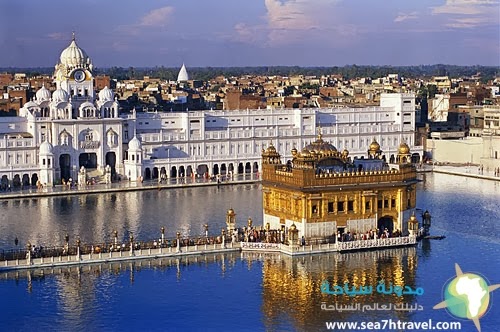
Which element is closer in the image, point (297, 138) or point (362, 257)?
point (362, 257)

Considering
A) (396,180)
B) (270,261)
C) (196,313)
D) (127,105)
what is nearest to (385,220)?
(396,180)

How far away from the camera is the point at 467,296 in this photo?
26.4 metres

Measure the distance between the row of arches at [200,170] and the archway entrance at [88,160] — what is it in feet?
8.43

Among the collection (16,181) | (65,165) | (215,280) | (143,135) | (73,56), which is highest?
(73,56)

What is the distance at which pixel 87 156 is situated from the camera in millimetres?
53250

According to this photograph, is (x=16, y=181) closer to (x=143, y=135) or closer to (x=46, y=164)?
(x=46, y=164)

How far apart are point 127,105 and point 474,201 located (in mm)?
36923

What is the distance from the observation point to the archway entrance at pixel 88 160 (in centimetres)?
5309

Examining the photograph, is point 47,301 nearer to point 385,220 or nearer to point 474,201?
point 385,220

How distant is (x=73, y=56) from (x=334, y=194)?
88.8 ft

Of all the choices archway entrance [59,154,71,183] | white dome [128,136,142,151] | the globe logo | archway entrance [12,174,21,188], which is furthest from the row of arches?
the globe logo

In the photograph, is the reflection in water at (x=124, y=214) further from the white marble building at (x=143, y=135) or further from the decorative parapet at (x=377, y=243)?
the decorative parapet at (x=377, y=243)

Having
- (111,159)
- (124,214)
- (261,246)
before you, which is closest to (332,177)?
(261,246)

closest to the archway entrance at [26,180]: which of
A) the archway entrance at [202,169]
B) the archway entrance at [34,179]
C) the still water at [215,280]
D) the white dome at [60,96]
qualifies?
the archway entrance at [34,179]
